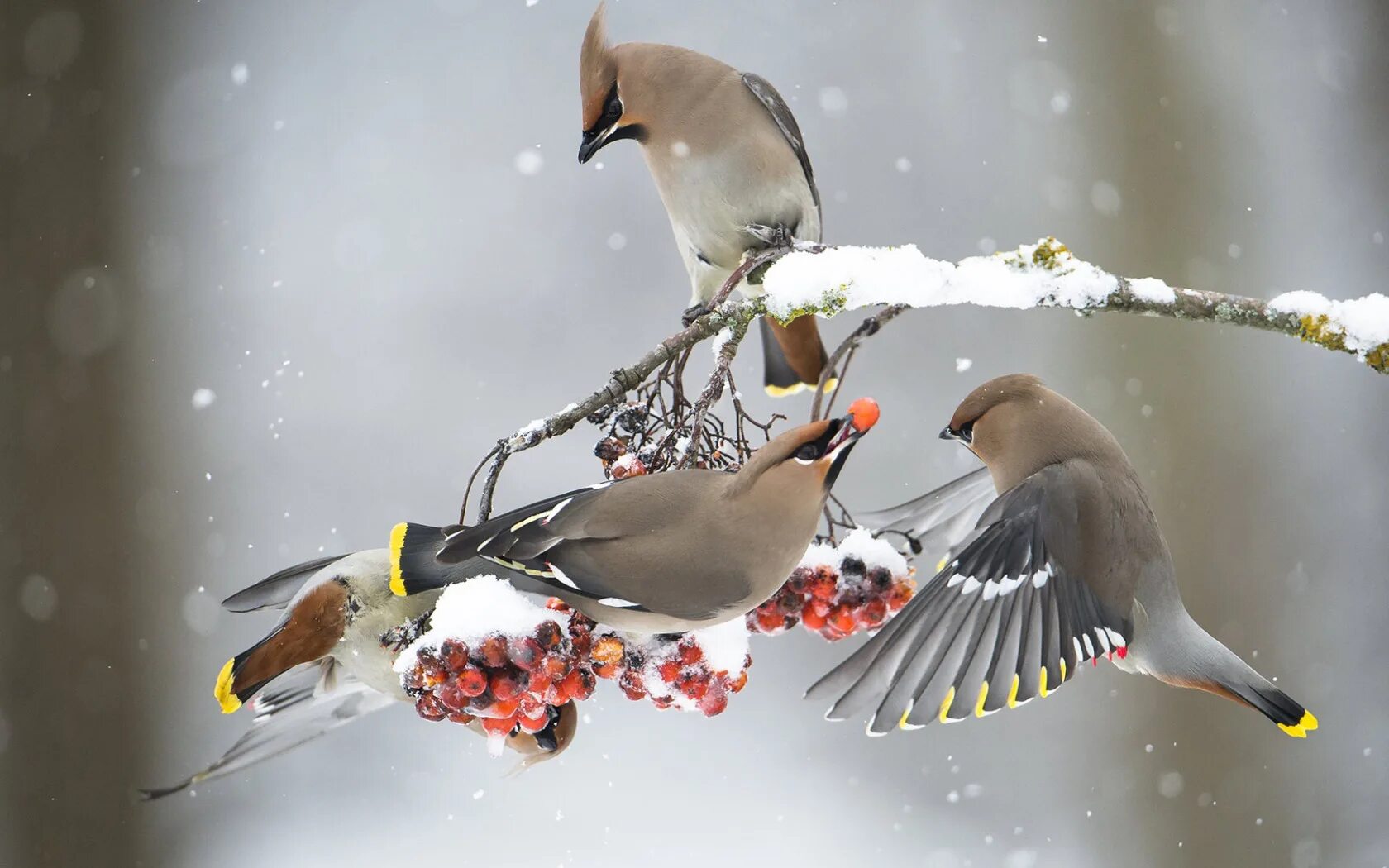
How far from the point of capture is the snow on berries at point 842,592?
164 cm

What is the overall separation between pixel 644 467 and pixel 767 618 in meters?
0.27

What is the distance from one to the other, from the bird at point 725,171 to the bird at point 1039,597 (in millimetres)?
550

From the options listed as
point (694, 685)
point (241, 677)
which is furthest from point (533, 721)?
point (241, 677)

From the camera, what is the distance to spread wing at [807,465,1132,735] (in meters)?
1.52

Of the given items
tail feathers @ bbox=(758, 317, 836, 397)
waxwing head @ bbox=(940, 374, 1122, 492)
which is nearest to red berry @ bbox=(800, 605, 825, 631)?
waxwing head @ bbox=(940, 374, 1122, 492)

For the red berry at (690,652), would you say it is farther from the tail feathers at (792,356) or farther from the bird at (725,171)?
the tail feathers at (792,356)

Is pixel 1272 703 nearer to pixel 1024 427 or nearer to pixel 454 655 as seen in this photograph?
pixel 1024 427

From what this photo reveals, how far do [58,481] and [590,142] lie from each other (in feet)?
8.68

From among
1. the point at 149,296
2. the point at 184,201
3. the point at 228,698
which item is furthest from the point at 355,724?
the point at 228,698

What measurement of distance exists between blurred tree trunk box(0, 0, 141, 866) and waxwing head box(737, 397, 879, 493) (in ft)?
9.58

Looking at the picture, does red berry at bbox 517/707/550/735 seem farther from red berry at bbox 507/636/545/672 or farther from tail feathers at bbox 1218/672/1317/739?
tail feathers at bbox 1218/672/1317/739

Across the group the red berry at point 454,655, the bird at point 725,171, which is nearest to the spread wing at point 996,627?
the red berry at point 454,655

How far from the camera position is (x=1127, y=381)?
422cm

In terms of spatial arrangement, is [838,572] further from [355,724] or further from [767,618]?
[355,724]
